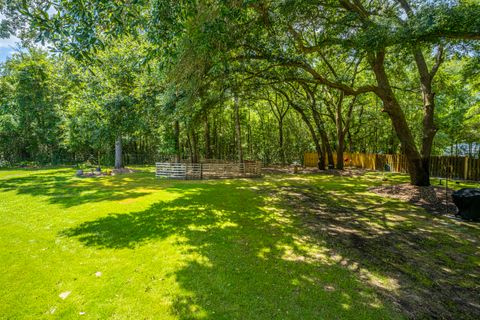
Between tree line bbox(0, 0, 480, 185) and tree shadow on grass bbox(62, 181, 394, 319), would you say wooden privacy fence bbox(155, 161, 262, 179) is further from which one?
tree shadow on grass bbox(62, 181, 394, 319)

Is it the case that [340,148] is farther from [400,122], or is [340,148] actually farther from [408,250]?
[408,250]

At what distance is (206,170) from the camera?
1430cm

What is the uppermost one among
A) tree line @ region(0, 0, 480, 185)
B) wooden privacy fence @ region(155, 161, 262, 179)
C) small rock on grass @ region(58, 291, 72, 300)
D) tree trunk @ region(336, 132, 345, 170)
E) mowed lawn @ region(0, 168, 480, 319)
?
tree line @ region(0, 0, 480, 185)

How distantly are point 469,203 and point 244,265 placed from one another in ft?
20.7

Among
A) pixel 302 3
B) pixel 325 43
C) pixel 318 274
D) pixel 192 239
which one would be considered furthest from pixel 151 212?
pixel 325 43

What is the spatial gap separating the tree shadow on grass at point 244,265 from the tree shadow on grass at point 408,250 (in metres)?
0.43

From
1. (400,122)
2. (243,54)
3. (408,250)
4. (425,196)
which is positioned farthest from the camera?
(400,122)

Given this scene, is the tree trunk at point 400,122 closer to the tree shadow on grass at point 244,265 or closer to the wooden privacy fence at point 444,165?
the wooden privacy fence at point 444,165

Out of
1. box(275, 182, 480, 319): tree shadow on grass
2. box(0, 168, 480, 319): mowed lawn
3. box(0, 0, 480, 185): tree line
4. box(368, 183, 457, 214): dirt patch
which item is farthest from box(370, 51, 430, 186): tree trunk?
box(0, 168, 480, 319): mowed lawn

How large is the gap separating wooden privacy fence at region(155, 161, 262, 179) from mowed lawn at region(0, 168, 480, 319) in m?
7.06

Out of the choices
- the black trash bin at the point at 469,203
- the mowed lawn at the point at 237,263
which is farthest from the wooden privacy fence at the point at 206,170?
the black trash bin at the point at 469,203

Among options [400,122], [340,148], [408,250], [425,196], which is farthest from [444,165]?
[408,250]

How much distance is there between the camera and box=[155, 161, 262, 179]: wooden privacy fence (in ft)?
46.5

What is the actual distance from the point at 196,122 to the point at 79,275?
887 cm
